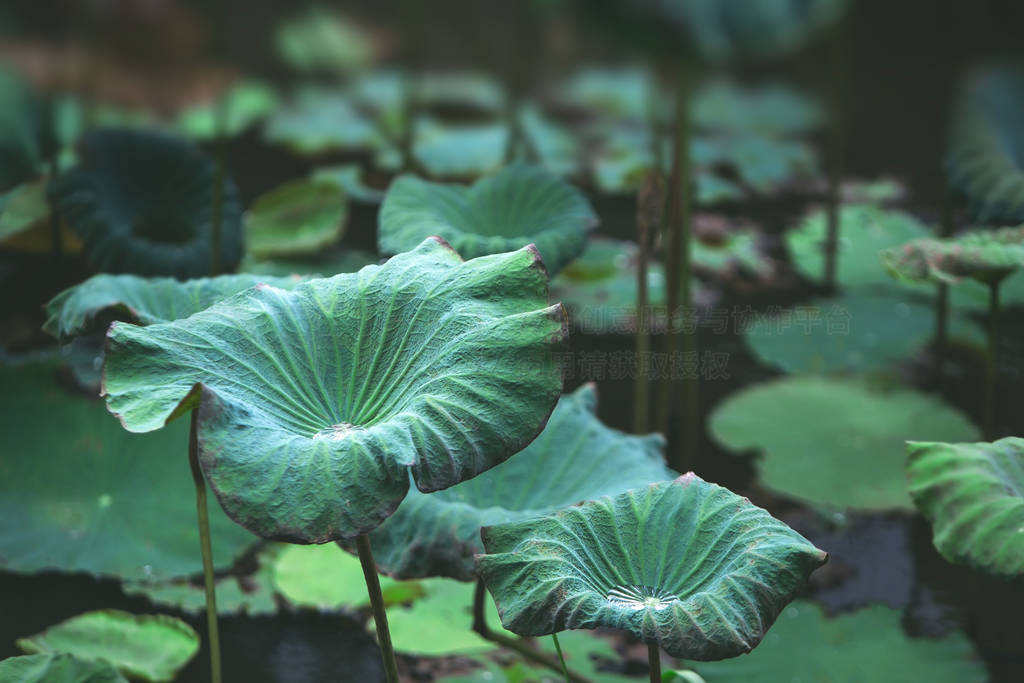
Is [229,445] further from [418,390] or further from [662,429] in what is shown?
[662,429]

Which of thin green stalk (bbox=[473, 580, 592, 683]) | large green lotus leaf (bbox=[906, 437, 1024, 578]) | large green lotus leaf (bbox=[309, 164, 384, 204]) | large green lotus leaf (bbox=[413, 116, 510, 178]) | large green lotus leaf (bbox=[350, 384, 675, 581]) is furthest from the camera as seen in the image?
large green lotus leaf (bbox=[413, 116, 510, 178])

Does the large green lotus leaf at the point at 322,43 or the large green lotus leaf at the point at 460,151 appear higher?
the large green lotus leaf at the point at 322,43

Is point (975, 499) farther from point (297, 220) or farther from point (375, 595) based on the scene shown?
point (297, 220)

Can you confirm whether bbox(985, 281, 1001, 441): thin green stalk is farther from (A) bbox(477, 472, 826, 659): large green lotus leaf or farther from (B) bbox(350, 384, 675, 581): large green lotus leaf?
(A) bbox(477, 472, 826, 659): large green lotus leaf

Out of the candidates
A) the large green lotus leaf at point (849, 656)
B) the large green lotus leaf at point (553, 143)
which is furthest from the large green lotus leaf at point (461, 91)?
the large green lotus leaf at point (849, 656)

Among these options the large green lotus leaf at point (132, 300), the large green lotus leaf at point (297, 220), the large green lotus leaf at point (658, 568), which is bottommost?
the large green lotus leaf at point (658, 568)

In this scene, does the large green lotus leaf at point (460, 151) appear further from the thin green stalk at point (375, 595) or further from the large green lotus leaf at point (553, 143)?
the thin green stalk at point (375, 595)

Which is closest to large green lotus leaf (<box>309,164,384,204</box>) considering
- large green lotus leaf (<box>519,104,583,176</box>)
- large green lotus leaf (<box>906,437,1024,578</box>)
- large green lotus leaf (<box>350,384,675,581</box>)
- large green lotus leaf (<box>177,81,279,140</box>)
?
large green lotus leaf (<box>177,81,279,140</box>)
